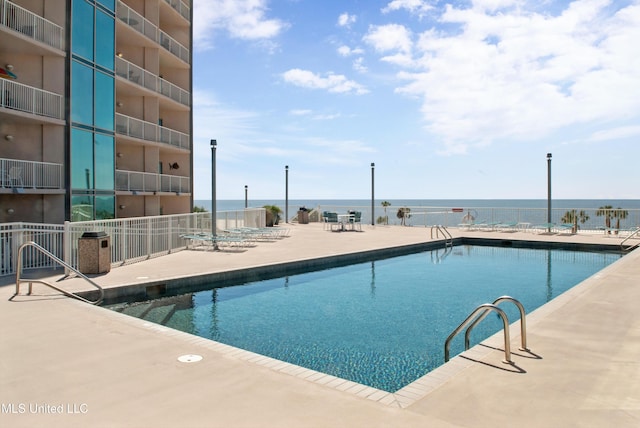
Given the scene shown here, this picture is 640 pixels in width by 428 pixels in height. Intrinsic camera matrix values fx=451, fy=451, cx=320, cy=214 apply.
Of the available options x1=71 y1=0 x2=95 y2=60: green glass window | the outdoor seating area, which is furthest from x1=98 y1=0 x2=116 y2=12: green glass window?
the outdoor seating area

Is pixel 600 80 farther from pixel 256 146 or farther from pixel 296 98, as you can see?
pixel 256 146

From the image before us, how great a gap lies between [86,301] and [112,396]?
444 cm

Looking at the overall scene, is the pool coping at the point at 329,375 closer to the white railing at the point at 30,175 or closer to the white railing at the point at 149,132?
the white railing at the point at 30,175

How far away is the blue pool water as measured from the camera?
227 inches

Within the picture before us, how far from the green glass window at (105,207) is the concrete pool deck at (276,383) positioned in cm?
1091

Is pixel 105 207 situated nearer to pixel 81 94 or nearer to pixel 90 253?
pixel 81 94

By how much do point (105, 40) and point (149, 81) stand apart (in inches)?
151

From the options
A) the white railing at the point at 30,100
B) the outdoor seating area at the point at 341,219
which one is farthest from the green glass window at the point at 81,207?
the outdoor seating area at the point at 341,219

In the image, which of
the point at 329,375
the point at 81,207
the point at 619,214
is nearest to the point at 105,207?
the point at 81,207

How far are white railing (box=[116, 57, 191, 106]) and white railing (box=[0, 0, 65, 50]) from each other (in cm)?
362

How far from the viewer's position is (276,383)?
12.7ft

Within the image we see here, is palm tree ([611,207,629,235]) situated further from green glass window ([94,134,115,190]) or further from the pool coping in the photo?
green glass window ([94,134,115,190])

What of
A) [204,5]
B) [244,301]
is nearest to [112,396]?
[244,301]

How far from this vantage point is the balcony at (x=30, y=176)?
13070mm
